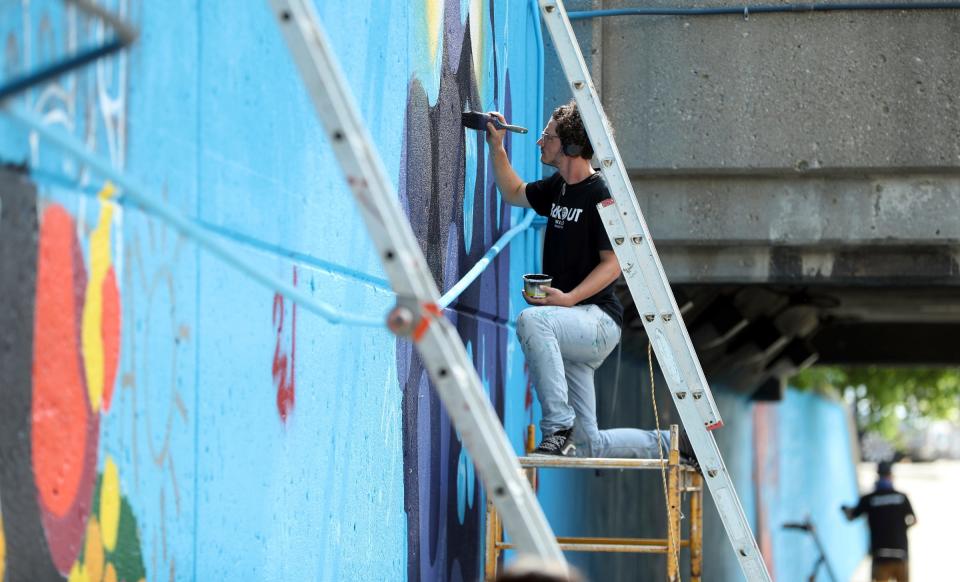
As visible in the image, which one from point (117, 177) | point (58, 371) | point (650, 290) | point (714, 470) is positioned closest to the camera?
point (117, 177)

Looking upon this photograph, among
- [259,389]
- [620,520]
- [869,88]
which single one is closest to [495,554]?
[259,389]

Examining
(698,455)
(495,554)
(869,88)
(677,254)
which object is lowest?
(495,554)

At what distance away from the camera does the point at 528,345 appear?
5.64 m

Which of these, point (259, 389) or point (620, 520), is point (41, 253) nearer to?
point (259, 389)

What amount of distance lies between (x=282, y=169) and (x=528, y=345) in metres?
2.10

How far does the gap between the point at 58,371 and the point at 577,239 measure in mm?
3537

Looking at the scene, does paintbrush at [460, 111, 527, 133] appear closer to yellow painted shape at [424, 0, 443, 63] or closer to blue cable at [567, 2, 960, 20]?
yellow painted shape at [424, 0, 443, 63]

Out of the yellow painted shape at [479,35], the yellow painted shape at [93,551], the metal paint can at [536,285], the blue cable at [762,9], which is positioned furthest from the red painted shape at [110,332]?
the blue cable at [762,9]

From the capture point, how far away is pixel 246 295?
3482 millimetres

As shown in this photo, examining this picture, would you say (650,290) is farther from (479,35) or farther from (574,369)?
(479,35)

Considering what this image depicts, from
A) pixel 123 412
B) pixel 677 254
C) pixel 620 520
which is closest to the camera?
pixel 123 412

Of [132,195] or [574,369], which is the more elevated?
[574,369]

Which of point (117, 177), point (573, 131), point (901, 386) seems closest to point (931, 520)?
point (901, 386)

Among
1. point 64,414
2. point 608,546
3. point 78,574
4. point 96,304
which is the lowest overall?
point 78,574
